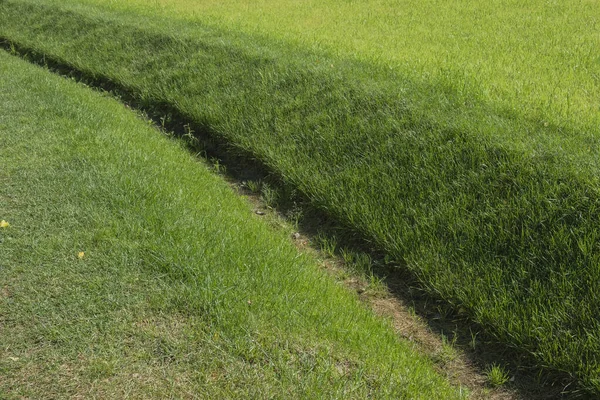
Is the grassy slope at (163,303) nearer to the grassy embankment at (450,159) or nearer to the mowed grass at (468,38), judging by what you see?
the grassy embankment at (450,159)

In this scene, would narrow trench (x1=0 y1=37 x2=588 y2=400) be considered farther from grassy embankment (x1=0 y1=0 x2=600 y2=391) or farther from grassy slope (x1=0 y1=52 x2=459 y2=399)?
grassy slope (x1=0 y1=52 x2=459 y2=399)

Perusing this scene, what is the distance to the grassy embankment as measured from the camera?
142 inches

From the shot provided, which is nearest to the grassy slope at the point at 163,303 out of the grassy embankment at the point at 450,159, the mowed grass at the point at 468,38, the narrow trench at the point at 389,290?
the narrow trench at the point at 389,290

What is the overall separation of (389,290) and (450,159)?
1168 millimetres

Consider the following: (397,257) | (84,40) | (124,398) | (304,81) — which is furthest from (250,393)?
(84,40)

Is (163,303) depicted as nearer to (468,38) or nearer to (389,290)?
(389,290)

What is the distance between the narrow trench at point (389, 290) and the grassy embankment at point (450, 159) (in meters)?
0.09

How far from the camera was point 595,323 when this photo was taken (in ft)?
10.8

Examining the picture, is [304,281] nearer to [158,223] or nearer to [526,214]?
[158,223]

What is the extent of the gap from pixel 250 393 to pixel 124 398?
1.90 ft

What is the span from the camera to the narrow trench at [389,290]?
333 centimetres

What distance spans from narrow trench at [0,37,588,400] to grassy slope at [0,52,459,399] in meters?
0.21

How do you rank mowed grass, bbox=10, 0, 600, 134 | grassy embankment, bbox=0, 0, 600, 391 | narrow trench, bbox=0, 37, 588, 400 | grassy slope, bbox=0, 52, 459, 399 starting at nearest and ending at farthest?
1. grassy slope, bbox=0, 52, 459, 399
2. narrow trench, bbox=0, 37, 588, 400
3. grassy embankment, bbox=0, 0, 600, 391
4. mowed grass, bbox=10, 0, 600, 134

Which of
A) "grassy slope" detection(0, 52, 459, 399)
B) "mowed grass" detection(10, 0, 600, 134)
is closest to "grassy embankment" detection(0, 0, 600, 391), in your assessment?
"mowed grass" detection(10, 0, 600, 134)
